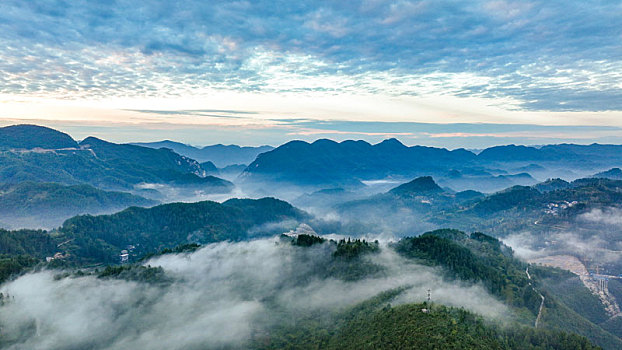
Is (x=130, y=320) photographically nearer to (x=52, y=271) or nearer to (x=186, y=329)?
(x=186, y=329)

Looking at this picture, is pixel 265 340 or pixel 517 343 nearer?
pixel 517 343

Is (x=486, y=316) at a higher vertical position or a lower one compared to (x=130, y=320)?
higher

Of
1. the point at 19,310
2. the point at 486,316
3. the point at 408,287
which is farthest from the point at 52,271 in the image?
the point at 486,316

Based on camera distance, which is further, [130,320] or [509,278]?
[509,278]

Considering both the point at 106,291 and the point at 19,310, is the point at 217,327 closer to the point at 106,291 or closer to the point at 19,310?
the point at 106,291

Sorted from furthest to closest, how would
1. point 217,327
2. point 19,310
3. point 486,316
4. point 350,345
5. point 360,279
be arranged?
point 360,279, point 19,310, point 217,327, point 486,316, point 350,345

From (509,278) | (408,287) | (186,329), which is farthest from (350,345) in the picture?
(509,278)

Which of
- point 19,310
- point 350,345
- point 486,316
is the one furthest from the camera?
point 19,310

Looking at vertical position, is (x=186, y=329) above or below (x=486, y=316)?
below

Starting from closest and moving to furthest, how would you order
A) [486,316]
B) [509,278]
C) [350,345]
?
1. [350,345]
2. [486,316]
3. [509,278]
